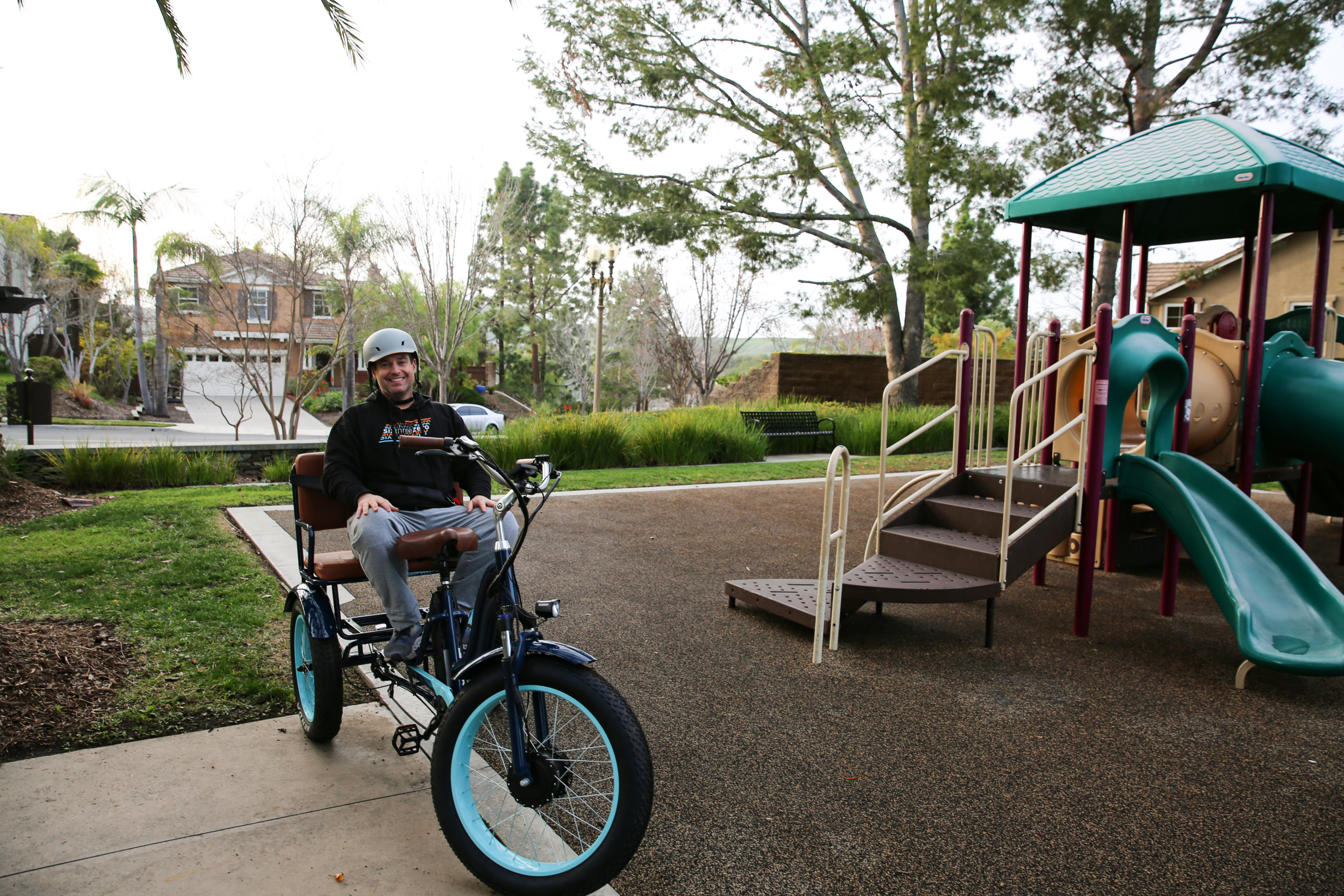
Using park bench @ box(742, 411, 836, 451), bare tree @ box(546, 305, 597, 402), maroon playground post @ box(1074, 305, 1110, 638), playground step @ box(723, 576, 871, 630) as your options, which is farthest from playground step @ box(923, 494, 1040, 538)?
bare tree @ box(546, 305, 597, 402)

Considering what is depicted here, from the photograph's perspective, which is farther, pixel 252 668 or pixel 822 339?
pixel 822 339

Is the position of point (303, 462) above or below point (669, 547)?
above

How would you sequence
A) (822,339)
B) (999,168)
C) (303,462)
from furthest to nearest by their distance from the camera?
(822,339)
(999,168)
(303,462)

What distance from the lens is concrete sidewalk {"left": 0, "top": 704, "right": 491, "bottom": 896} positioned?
2414 millimetres

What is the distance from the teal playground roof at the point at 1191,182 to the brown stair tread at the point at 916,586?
9.94 ft

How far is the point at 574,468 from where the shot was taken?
43.3ft

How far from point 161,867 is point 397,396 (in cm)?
184

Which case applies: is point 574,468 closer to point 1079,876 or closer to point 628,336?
point 1079,876

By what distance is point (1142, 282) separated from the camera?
8172mm

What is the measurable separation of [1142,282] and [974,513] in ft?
14.3

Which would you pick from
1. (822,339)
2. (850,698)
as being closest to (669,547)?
(850,698)

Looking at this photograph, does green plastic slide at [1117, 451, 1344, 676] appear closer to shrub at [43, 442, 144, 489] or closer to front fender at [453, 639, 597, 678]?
front fender at [453, 639, 597, 678]

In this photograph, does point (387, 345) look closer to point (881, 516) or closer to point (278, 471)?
point (881, 516)

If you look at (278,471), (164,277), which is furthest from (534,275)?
(278,471)
